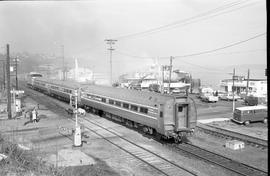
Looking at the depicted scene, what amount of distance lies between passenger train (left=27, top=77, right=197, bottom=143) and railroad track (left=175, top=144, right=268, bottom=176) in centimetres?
125

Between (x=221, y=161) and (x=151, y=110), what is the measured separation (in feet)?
22.9

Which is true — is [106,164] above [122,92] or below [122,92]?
below

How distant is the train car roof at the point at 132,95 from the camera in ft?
82.0

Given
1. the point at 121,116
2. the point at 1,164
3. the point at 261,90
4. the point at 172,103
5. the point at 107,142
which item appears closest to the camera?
the point at 1,164

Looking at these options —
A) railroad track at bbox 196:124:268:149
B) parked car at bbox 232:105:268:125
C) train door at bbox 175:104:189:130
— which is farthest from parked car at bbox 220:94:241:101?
train door at bbox 175:104:189:130

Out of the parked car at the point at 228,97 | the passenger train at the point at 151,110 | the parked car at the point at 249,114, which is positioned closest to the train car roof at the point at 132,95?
the passenger train at the point at 151,110

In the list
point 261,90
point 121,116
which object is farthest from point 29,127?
point 261,90

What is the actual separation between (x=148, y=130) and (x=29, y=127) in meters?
12.7

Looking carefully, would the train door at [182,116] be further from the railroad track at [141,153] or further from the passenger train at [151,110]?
the railroad track at [141,153]

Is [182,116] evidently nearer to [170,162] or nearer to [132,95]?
[170,162]

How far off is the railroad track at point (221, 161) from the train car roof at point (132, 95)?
378cm

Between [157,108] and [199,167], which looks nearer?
[199,167]

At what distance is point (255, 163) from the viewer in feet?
67.3

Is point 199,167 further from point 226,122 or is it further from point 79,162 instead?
point 226,122
